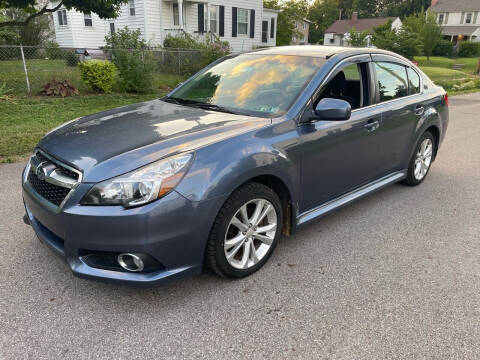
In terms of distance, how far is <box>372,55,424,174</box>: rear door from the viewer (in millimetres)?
4164

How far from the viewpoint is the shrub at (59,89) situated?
11008mm

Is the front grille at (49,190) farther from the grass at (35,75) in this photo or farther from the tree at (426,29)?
the tree at (426,29)

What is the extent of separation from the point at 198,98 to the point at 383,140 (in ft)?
6.37

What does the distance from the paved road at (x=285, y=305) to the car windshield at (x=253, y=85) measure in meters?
1.29

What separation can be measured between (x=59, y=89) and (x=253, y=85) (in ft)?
30.0

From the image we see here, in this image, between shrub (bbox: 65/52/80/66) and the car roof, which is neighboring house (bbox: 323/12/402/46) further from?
the car roof

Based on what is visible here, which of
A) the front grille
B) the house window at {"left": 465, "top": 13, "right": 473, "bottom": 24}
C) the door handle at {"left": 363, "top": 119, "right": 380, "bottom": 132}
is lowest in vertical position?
the front grille

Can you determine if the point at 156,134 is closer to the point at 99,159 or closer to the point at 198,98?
the point at 99,159

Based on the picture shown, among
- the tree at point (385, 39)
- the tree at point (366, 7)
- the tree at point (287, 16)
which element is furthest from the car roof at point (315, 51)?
the tree at point (366, 7)

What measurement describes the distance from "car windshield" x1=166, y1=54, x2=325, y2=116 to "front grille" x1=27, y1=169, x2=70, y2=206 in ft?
4.98

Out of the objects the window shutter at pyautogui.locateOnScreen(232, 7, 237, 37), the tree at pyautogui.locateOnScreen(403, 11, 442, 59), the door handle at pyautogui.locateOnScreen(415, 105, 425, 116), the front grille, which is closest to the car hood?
the front grille

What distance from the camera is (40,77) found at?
457 inches

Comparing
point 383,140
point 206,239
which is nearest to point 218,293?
point 206,239

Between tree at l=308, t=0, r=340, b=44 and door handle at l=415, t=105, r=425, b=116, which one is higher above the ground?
tree at l=308, t=0, r=340, b=44
